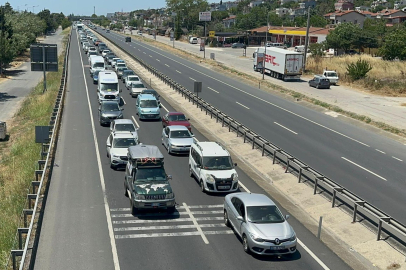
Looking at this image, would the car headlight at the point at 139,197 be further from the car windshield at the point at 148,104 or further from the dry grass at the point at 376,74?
the dry grass at the point at 376,74

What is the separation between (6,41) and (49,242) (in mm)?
62006

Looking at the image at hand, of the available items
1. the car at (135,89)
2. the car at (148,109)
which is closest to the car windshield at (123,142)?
the car at (148,109)

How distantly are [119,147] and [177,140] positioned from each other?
3962mm

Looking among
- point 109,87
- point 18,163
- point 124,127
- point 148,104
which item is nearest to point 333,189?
point 124,127

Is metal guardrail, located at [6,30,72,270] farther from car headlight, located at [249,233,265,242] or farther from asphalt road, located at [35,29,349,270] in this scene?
car headlight, located at [249,233,265,242]

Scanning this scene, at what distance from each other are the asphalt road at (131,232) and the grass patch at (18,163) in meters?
1.08

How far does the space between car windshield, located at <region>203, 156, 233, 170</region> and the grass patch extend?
7808mm

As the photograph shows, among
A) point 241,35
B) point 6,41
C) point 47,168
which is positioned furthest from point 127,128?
point 241,35

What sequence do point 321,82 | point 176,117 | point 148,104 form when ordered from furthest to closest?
point 321,82 → point 148,104 → point 176,117

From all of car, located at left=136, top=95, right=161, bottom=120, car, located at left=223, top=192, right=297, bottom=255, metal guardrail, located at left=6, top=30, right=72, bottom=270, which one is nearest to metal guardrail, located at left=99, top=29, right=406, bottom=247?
car, located at left=223, top=192, right=297, bottom=255

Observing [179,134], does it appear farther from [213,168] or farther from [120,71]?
[120,71]

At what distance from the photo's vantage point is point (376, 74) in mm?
66438

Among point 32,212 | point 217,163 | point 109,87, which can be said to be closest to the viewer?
point 32,212

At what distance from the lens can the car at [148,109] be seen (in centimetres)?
3716
